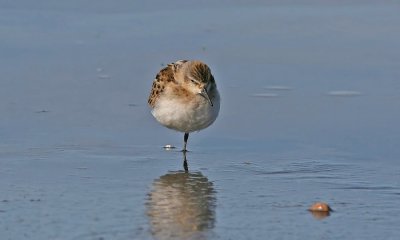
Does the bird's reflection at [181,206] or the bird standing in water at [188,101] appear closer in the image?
the bird's reflection at [181,206]

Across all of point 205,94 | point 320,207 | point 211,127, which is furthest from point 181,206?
point 211,127

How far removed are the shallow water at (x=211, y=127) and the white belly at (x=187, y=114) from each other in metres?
0.22

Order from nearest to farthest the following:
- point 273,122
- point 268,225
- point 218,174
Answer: point 268,225 < point 218,174 < point 273,122

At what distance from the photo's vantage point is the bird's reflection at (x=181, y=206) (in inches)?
271

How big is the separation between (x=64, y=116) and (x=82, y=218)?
3291mm

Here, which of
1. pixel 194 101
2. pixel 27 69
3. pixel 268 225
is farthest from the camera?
pixel 27 69

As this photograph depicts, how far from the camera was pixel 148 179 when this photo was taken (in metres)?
8.43

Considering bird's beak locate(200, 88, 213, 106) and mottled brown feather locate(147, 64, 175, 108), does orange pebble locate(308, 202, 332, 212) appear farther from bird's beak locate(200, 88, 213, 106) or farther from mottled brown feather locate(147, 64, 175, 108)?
mottled brown feather locate(147, 64, 175, 108)

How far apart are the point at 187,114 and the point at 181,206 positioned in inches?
84.1

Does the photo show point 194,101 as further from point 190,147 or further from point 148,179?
point 148,179

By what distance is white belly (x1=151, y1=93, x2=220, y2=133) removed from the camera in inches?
377

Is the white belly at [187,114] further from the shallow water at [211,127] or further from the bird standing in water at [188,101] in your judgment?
the shallow water at [211,127]

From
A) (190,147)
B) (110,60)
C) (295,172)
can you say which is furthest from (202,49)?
(295,172)

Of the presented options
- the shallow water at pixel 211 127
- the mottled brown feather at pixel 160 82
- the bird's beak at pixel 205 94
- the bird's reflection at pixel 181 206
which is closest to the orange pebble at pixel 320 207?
the shallow water at pixel 211 127
